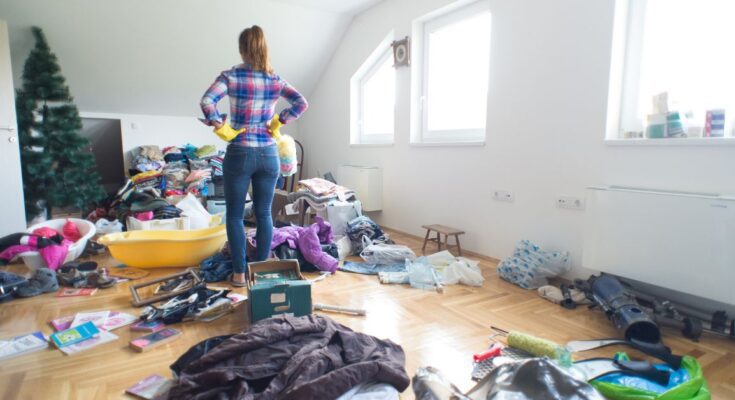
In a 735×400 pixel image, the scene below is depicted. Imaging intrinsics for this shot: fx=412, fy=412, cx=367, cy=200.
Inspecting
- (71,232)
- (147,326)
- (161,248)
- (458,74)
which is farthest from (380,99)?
(147,326)

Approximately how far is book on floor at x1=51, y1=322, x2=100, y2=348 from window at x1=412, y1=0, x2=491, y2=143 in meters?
2.59

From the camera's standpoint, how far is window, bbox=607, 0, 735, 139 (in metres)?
1.91

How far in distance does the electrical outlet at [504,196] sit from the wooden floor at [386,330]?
557mm

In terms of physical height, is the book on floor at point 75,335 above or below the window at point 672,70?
below

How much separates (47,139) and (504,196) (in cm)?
385

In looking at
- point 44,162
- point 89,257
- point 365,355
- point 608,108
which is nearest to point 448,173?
point 608,108

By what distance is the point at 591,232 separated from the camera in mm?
2180

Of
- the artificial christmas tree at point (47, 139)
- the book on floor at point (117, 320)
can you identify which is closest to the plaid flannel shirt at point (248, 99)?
the book on floor at point (117, 320)

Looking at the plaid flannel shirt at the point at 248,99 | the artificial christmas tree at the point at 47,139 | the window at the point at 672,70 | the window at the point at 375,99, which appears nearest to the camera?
the window at the point at 672,70

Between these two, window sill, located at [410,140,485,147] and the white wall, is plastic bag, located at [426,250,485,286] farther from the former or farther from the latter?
window sill, located at [410,140,485,147]

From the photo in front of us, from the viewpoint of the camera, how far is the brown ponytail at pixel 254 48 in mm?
2043

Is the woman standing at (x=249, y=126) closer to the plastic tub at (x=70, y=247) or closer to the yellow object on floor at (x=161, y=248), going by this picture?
the yellow object on floor at (x=161, y=248)

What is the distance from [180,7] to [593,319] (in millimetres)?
4044

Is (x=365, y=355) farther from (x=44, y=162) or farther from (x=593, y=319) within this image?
(x=44, y=162)
